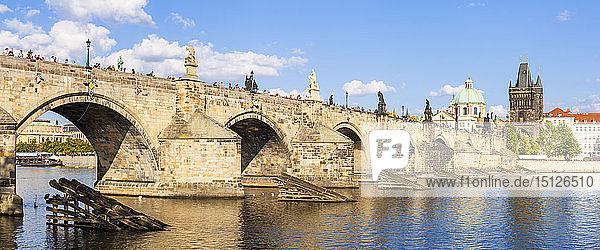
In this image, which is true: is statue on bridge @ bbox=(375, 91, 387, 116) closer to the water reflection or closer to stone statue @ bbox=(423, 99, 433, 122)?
stone statue @ bbox=(423, 99, 433, 122)

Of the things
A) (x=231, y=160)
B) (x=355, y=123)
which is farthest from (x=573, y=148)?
(x=231, y=160)

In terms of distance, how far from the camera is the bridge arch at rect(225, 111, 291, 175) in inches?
2003

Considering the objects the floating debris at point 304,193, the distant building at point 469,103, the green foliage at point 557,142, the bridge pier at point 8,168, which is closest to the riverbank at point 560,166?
the green foliage at point 557,142

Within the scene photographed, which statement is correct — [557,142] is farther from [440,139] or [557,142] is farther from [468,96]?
[440,139]

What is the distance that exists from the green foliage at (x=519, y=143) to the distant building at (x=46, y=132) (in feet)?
349

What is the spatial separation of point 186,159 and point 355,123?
102 ft

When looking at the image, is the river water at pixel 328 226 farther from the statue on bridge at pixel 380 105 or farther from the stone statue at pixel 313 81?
the statue on bridge at pixel 380 105

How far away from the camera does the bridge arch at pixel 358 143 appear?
6481 cm

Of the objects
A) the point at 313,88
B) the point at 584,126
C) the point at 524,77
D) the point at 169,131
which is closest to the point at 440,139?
the point at 313,88

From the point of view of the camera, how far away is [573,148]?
15312 centimetres

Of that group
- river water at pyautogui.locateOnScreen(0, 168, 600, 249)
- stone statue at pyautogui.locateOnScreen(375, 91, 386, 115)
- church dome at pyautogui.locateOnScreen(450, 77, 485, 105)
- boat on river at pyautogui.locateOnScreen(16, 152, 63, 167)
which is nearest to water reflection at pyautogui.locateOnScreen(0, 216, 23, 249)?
river water at pyautogui.locateOnScreen(0, 168, 600, 249)

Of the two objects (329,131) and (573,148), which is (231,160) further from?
(573,148)

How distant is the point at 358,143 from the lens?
71.5 meters

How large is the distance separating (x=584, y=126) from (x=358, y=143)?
133760 mm
